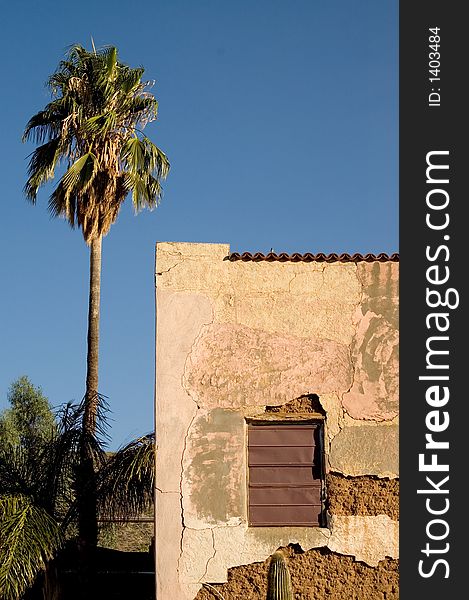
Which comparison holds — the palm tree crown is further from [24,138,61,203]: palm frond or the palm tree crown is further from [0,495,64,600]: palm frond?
[0,495,64,600]: palm frond

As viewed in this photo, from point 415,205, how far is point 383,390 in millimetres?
2675

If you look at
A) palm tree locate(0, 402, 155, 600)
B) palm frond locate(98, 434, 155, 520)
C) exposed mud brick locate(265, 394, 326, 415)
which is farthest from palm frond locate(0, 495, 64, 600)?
exposed mud brick locate(265, 394, 326, 415)

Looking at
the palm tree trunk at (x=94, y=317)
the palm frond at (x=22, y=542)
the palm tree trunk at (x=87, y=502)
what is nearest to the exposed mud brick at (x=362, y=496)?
the palm frond at (x=22, y=542)

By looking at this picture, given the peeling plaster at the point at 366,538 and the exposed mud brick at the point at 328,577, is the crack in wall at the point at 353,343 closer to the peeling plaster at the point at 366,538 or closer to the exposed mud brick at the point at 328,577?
the peeling plaster at the point at 366,538

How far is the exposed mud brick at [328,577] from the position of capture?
11258mm

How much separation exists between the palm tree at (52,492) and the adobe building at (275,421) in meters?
1.53

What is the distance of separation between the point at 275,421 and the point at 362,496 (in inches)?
51.1

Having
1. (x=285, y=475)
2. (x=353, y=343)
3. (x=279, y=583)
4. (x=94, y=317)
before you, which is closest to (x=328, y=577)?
(x=285, y=475)

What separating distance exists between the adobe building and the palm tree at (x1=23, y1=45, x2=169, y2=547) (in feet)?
22.2

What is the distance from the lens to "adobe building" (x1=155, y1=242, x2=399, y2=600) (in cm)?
1128

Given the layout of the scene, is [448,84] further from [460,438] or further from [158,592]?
[158,592]

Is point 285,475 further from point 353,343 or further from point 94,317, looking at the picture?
point 94,317

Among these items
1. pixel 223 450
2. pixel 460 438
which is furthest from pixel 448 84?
pixel 223 450

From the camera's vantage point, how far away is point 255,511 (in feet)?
37.5
